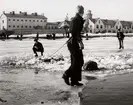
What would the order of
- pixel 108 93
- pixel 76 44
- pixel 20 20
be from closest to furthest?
pixel 108 93
pixel 76 44
pixel 20 20

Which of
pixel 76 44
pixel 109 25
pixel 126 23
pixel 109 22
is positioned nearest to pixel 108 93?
pixel 76 44

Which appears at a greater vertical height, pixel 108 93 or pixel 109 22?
pixel 109 22

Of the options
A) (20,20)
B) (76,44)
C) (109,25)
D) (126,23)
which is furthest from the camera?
(126,23)

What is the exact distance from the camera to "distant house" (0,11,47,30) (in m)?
127

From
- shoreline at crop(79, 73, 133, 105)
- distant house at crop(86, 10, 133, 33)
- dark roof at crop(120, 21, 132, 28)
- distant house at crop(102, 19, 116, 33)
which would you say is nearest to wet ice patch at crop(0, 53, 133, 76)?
shoreline at crop(79, 73, 133, 105)

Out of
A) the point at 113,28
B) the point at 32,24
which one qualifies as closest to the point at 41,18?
the point at 32,24

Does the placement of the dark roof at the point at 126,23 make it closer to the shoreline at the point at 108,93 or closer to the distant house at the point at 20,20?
the distant house at the point at 20,20

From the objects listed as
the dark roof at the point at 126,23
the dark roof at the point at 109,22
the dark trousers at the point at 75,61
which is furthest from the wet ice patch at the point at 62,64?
the dark roof at the point at 126,23

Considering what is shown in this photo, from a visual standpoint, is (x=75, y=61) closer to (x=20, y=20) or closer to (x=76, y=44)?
(x=76, y=44)

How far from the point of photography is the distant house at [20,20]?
127188mm

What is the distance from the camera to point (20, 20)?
429 ft

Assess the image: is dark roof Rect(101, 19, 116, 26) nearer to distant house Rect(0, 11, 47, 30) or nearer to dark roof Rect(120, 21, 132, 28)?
dark roof Rect(120, 21, 132, 28)

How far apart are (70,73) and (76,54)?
532 millimetres

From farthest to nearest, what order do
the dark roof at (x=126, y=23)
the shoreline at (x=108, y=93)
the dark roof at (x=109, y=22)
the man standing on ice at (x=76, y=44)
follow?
1. the dark roof at (x=126, y=23)
2. the dark roof at (x=109, y=22)
3. the man standing on ice at (x=76, y=44)
4. the shoreline at (x=108, y=93)
